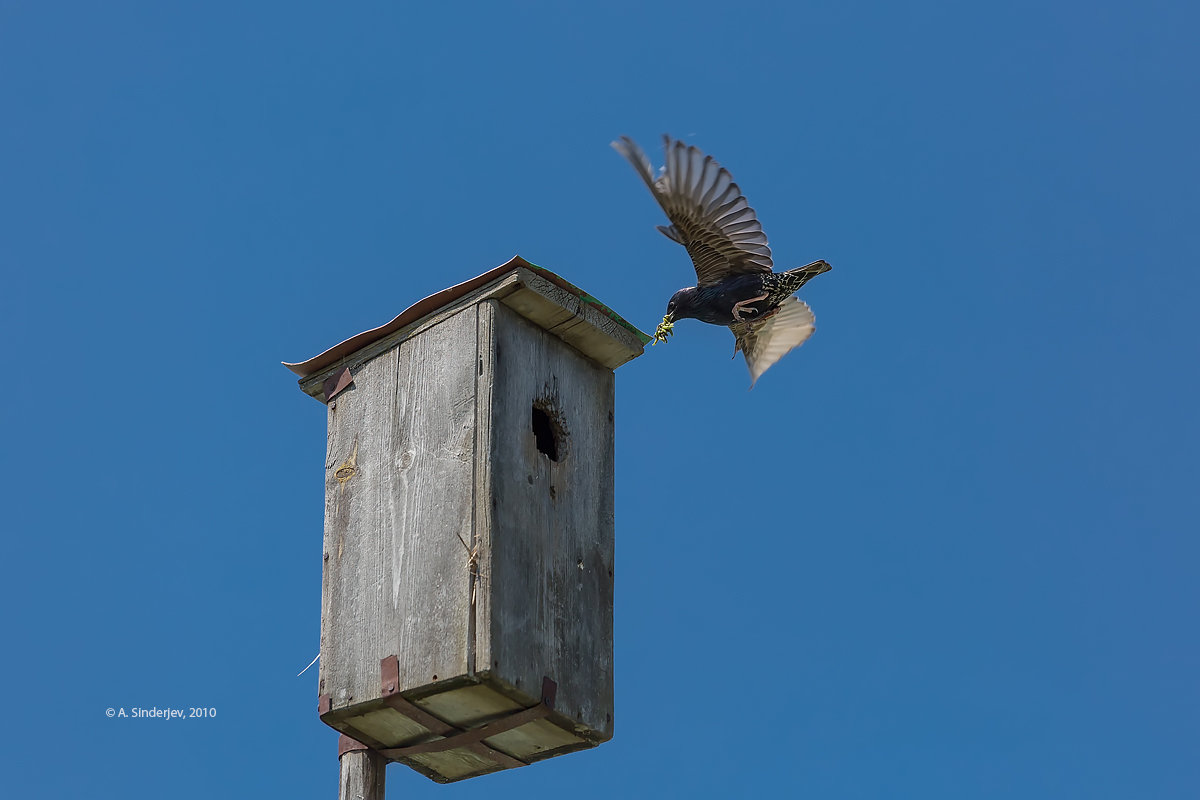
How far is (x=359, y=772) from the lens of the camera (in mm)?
4047

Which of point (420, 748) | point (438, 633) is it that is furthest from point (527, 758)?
point (438, 633)

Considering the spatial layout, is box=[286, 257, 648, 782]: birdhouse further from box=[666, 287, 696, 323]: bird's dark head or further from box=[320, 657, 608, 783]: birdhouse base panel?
box=[666, 287, 696, 323]: bird's dark head

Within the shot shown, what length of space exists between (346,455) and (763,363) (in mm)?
2112

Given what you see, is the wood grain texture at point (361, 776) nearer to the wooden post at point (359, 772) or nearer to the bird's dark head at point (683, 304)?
the wooden post at point (359, 772)

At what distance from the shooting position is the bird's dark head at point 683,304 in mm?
5625

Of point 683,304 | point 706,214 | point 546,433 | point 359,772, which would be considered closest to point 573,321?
point 546,433

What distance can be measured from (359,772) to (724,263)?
96.7 inches

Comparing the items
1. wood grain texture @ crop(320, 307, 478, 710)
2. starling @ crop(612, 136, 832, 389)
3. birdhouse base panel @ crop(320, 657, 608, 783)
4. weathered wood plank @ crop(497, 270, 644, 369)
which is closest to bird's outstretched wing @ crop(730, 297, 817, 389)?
starling @ crop(612, 136, 832, 389)

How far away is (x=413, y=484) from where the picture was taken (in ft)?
13.7

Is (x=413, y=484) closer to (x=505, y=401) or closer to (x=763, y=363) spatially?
(x=505, y=401)

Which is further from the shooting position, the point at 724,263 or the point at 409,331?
the point at 724,263

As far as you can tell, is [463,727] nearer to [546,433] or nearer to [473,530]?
[473,530]

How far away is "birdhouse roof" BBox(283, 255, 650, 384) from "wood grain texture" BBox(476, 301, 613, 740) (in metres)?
0.05

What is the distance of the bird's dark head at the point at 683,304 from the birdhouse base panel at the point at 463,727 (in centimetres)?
199
